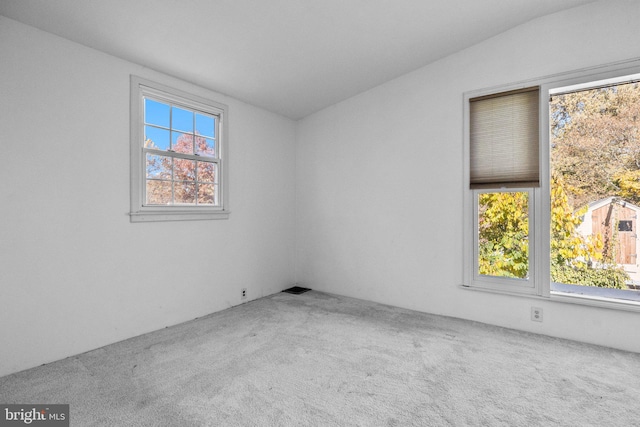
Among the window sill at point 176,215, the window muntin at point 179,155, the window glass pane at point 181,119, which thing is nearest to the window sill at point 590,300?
the window sill at point 176,215

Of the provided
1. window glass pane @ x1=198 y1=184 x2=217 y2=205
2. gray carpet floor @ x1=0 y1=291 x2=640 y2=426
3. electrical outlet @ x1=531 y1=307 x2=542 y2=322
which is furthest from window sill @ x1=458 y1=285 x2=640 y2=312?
window glass pane @ x1=198 y1=184 x2=217 y2=205

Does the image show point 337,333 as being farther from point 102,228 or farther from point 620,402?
point 102,228

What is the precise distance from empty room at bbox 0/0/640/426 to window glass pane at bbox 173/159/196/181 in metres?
0.02

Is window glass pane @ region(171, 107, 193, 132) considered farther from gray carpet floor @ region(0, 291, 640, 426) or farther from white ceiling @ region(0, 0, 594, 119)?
gray carpet floor @ region(0, 291, 640, 426)

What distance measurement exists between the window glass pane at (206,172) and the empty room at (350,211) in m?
0.03

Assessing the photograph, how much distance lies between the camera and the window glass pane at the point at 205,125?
345 centimetres

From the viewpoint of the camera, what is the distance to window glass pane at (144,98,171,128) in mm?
3008

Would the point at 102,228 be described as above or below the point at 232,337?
above

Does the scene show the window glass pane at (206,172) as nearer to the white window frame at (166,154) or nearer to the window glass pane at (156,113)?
the white window frame at (166,154)

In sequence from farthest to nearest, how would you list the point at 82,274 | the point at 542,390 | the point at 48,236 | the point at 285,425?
the point at 82,274 < the point at 48,236 < the point at 542,390 < the point at 285,425

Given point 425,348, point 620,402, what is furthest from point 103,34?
point 620,402

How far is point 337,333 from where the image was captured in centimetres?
291

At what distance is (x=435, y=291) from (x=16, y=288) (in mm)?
3651

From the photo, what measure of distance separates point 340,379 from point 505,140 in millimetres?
2670
